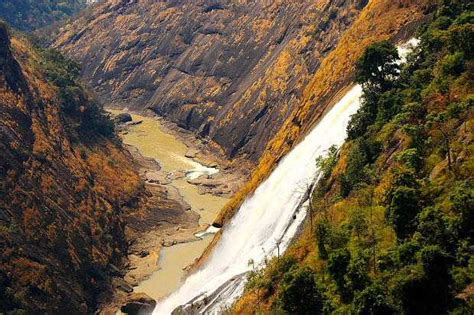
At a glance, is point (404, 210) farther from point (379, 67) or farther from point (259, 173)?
point (259, 173)

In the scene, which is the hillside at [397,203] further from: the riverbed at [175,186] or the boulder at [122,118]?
the boulder at [122,118]

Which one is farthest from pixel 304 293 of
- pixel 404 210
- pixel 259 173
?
pixel 259 173

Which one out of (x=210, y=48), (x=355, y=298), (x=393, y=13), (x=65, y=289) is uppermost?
(x=393, y=13)

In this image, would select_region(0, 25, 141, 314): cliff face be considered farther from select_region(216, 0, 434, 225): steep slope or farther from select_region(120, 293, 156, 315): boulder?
select_region(216, 0, 434, 225): steep slope

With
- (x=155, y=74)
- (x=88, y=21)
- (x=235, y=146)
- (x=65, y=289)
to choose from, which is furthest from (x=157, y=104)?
(x=65, y=289)

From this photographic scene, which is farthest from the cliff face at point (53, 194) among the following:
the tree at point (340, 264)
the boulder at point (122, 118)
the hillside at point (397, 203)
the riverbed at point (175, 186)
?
the tree at point (340, 264)

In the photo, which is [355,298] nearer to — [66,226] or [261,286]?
[261,286]
